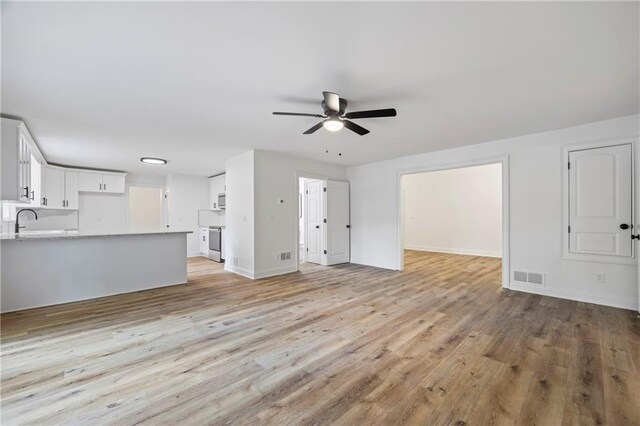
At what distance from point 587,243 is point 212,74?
16.7 feet

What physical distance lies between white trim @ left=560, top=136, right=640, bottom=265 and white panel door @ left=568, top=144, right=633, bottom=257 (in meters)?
0.03

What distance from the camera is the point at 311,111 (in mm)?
3174

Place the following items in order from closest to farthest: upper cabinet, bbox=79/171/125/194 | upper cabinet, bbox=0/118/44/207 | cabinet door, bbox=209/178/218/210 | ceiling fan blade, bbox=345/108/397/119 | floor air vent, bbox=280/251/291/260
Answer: ceiling fan blade, bbox=345/108/397/119 < upper cabinet, bbox=0/118/44/207 < floor air vent, bbox=280/251/291/260 < upper cabinet, bbox=79/171/125/194 < cabinet door, bbox=209/178/218/210

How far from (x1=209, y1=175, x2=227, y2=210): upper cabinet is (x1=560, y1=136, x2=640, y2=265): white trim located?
7226mm

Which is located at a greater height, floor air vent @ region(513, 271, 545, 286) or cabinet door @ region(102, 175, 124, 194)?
cabinet door @ region(102, 175, 124, 194)

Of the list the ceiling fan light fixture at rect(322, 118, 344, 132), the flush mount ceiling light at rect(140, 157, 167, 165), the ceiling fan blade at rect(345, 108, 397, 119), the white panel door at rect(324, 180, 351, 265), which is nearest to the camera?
the ceiling fan blade at rect(345, 108, 397, 119)

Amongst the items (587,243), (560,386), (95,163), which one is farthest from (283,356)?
(95,163)

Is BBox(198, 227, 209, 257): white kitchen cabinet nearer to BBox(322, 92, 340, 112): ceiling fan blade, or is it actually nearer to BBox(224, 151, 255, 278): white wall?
BBox(224, 151, 255, 278): white wall

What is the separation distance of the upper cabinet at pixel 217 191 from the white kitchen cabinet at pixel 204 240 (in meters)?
0.75

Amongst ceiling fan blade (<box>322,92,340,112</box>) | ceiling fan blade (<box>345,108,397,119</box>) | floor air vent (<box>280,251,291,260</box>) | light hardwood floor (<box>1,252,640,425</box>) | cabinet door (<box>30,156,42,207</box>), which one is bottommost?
light hardwood floor (<box>1,252,640,425</box>)

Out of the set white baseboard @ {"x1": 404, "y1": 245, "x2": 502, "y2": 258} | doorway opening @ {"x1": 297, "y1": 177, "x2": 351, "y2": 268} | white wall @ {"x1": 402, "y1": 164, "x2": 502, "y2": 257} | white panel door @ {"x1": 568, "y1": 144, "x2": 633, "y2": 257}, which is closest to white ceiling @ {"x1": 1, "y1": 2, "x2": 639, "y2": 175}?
white panel door @ {"x1": 568, "y1": 144, "x2": 633, "y2": 257}

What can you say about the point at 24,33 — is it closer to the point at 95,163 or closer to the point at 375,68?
the point at 375,68

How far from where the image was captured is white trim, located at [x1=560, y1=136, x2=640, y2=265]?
3.42m

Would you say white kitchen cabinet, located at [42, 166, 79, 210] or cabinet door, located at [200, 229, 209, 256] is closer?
white kitchen cabinet, located at [42, 166, 79, 210]
